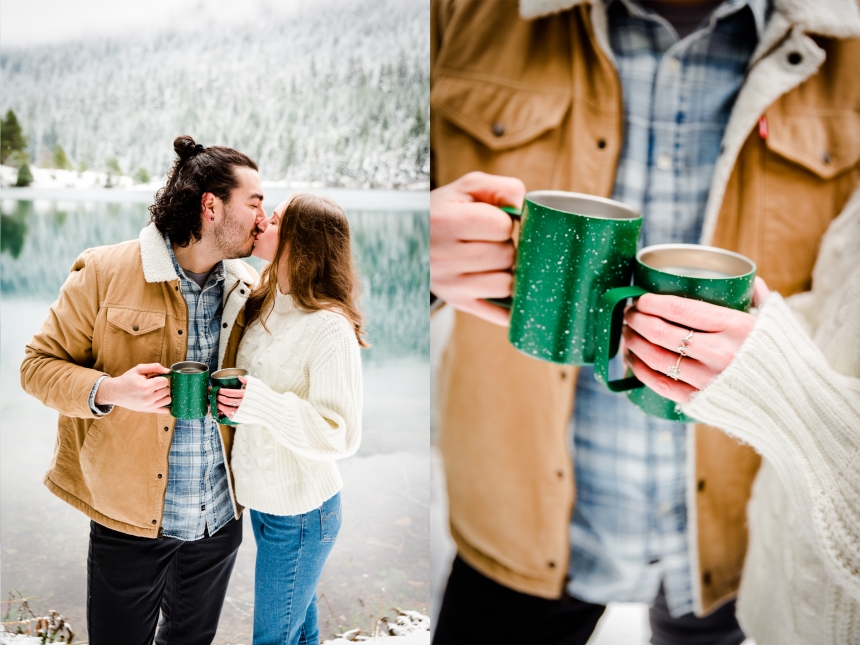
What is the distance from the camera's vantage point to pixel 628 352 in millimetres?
803

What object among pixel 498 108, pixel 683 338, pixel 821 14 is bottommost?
pixel 683 338

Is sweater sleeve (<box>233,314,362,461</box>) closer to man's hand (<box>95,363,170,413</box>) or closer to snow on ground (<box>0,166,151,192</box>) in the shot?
man's hand (<box>95,363,170,413</box>)

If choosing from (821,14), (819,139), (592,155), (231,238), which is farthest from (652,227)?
(231,238)

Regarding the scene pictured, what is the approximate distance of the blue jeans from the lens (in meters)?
0.89

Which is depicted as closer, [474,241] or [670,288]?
[670,288]

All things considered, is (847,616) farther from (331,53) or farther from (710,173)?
(331,53)

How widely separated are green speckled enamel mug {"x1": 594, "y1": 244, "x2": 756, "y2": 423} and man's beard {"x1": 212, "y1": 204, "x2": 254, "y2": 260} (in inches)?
18.8

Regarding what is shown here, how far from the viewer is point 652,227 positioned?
103cm

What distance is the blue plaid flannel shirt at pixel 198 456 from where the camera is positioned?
0.82 m

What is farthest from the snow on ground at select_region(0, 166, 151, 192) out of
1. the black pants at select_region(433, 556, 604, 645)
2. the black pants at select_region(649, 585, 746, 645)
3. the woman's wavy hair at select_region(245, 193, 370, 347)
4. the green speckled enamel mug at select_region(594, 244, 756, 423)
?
the black pants at select_region(649, 585, 746, 645)

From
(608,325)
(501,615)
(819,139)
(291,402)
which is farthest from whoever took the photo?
(501,615)

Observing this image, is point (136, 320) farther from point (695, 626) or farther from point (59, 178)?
point (695, 626)

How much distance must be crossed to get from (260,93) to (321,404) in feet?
1.56

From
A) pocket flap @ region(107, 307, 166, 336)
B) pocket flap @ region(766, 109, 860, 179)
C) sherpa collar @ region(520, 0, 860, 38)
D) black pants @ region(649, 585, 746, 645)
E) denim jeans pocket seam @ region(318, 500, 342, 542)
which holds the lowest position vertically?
black pants @ region(649, 585, 746, 645)
